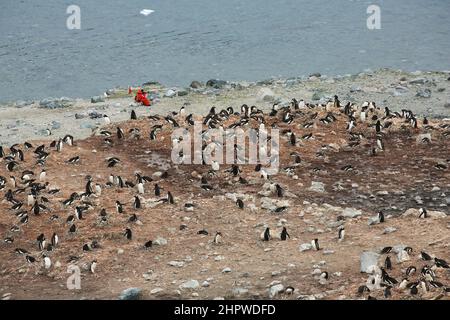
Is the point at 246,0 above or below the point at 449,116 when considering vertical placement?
above

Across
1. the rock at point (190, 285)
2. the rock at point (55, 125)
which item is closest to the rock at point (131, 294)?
the rock at point (190, 285)

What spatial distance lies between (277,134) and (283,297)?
7056mm

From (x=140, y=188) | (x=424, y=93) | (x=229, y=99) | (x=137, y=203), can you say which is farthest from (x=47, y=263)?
(x=424, y=93)

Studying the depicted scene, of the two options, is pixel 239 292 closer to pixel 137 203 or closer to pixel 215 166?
pixel 137 203

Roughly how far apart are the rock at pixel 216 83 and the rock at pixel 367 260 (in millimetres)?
16540

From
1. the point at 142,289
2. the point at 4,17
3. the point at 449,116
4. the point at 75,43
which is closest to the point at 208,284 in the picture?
the point at 142,289

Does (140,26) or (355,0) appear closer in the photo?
(140,26)

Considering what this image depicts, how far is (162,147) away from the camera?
17.5m

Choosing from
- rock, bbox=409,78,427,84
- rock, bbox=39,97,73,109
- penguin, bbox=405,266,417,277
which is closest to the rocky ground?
penguin, bbox=405,266,417,277

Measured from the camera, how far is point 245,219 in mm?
14031

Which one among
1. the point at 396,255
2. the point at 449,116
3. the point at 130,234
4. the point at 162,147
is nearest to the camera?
the point at 396,255

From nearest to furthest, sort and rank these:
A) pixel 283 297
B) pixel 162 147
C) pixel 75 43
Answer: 1. pixel 283 297
2. pixel 162 147
3. pixel 75 43

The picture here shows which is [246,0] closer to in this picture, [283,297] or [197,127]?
[197,127]

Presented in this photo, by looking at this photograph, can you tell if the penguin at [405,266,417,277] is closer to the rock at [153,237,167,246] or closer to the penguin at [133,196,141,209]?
the rock at [153,237,167,246]
